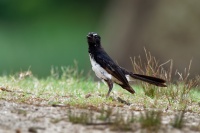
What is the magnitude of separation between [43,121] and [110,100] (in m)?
1.99

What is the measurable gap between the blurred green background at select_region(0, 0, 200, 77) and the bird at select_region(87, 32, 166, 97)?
4.69 m

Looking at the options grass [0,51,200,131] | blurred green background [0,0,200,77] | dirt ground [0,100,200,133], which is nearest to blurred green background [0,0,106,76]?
blurred green background [0,0,200,77]

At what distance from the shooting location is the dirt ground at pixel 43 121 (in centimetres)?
796

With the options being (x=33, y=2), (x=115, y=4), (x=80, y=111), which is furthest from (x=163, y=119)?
(x=33, y=2)

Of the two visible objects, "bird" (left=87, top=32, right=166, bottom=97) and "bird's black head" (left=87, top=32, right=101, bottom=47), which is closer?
"bird" (left=87, top=32, right=166, bottom=97)

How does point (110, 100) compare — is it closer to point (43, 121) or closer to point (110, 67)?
point (110, 67)

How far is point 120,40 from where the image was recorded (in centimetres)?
2314

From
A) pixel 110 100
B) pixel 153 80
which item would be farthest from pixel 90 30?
pixel 110 100

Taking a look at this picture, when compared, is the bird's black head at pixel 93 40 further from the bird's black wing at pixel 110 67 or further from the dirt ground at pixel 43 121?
the dirt ground at pixel 43 121

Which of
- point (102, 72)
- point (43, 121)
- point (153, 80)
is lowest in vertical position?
point (43, 121)

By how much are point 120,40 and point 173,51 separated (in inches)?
103

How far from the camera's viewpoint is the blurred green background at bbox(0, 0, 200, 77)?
21422 mm

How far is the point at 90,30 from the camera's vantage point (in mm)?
29078

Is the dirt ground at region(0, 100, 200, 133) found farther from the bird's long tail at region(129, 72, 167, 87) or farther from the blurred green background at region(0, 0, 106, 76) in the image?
the blurred green background at region(0, 0, 106, 76)
